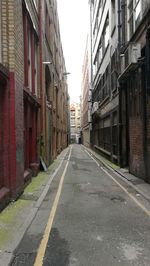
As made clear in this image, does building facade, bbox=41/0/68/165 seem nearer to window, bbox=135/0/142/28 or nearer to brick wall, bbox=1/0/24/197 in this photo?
window, bbox=135/0/142/28

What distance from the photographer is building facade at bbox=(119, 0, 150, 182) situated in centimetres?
1549

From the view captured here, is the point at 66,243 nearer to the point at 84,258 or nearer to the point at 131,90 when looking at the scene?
the point at 84,258

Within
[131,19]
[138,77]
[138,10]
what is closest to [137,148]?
[138,77]

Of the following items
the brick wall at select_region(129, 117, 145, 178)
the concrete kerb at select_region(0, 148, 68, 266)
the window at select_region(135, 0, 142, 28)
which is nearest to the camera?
the concrete kerb at select_region(0, 148, 68, 266)

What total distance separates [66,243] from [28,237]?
0.85 m

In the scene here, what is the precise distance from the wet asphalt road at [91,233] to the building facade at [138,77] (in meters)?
4.07

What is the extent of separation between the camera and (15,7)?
1214cm

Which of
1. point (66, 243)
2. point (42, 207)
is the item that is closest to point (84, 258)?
point (66, 243)

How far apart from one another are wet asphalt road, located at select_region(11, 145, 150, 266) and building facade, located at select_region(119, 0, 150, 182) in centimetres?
407

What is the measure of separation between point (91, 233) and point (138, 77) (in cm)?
1072

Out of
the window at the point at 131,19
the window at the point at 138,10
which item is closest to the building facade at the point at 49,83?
the window at the point at 131,19

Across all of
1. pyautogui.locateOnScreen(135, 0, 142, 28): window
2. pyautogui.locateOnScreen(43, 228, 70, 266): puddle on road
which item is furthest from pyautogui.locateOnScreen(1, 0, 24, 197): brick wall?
pyautogui.locateOnScreen(135, 0, 142, 28): window

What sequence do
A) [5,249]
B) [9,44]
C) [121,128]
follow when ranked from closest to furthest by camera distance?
[5,249] → [9,44] → [121,128]

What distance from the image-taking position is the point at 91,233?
25.6 feet
